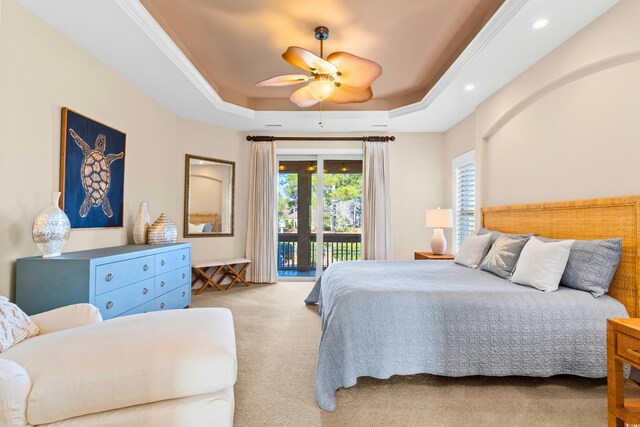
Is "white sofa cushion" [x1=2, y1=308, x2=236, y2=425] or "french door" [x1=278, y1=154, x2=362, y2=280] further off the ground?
"french door" [x1=278, y1=154, x2=362, y2=280]

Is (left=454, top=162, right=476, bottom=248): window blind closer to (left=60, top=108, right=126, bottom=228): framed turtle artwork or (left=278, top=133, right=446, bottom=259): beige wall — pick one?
(left=278, top=133, right=446, bottom=259): beige wall

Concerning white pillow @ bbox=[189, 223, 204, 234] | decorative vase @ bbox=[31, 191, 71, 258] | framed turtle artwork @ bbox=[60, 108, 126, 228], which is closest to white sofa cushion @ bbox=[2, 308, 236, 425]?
decorative vase @ bbox=[31, 191, 71, 258]

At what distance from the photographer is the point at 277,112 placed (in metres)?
4.51

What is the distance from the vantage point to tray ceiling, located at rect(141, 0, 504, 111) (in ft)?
8.32

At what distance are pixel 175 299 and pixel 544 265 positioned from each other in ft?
A: 11.2

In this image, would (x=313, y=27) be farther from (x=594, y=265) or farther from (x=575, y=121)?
(x=594, y=265)

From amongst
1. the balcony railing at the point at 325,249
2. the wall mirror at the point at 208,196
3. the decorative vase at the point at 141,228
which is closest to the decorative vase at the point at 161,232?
the decorative vase at the point at 141,228

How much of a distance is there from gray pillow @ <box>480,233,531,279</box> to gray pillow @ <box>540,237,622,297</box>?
1.35 feet

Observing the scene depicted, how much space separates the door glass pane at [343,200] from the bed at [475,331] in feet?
10.9

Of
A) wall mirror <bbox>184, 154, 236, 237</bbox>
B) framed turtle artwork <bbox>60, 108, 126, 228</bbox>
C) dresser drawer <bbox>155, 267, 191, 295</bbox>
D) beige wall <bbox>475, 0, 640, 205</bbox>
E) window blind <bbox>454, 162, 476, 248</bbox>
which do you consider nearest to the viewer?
beige wall <bbox>475, 0, 640, 205</bbox>

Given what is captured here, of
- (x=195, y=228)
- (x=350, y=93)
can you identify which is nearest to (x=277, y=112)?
(x=350, y=93)

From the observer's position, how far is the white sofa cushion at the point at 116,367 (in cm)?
115

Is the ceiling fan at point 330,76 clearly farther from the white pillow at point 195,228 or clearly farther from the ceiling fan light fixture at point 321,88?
the white pillow at point 195,228

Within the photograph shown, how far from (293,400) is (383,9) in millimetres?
3023
